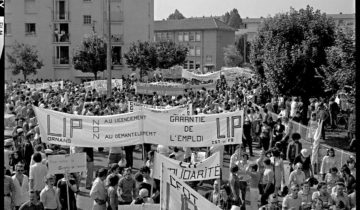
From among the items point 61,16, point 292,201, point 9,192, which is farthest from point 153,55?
point 9,192

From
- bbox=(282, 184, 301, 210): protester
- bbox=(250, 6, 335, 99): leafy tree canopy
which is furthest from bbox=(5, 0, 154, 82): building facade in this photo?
bbox=(282, 184, 301, 210): protester

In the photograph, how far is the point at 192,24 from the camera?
92.4 m

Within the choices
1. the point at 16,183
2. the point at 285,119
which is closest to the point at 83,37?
the point at 285,119

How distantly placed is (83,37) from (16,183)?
4245cm

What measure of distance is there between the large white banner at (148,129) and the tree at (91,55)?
36221 millimetres

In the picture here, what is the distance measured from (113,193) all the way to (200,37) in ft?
268

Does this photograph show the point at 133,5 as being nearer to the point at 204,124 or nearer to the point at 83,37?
the point at 83,37

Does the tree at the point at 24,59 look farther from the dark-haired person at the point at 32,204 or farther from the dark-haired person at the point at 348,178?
the dark-haired person at the point at 32,204

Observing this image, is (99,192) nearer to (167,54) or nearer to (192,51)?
(167,54)

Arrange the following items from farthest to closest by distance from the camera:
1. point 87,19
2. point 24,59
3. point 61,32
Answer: point 87,19, point 61,32, point 24,59

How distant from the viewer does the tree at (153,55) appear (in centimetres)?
5122

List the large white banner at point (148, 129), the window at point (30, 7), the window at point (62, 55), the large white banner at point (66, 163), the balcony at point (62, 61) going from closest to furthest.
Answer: the large white banner at point (66, 163), the large white banner at point (148, 129), the window at point (30, 7), the window at point (62, 55), the balcony at point (62, 61)

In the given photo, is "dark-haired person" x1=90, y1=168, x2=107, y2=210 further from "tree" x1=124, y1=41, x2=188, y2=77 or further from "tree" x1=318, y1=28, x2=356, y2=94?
"tree" x1=124, y1=41, x2=188, y2=77

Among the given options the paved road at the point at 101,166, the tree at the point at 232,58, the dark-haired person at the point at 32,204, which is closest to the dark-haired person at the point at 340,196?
the paved road at the point at 101,166
